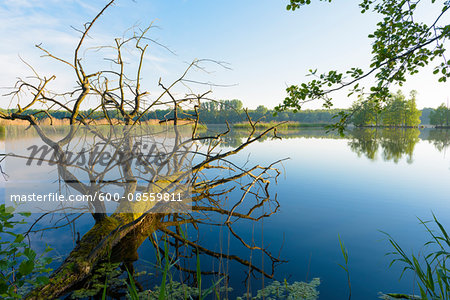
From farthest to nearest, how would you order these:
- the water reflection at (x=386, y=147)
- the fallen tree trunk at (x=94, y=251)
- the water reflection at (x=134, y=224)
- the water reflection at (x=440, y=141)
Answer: the water reflection at (x=440, y=141)
the water reflection at (x=386, y=147)
the water reflection at (x=134, y=224)
the fallen tree trunk at (x=94, y=251)

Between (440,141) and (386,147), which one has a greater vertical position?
(440,141)

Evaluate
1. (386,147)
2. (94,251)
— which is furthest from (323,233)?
(386,147)

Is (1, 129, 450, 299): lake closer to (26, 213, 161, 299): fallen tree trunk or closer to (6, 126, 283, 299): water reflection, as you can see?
(6, 126, 283, 299): water reflection

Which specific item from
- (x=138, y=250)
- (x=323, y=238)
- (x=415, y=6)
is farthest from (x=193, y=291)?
(x=415, y=6)

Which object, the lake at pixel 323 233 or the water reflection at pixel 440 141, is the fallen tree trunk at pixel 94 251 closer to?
the lake at pixel 323 233

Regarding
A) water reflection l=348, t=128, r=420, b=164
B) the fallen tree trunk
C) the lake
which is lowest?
the lake

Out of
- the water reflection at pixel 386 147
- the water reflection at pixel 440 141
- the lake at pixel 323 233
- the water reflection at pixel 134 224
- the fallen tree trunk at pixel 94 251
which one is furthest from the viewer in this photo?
the water reflection at pixel 440 141

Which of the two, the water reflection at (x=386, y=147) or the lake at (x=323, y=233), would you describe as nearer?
the lake at (x=323, y=233)

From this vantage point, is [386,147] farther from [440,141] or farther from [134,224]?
[134,224]

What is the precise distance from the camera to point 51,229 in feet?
11.2

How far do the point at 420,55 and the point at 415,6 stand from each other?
530 millimetres

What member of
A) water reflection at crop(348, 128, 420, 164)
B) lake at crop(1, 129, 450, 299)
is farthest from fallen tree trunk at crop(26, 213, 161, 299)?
water reflection at crop(348, 128, 420, 164)

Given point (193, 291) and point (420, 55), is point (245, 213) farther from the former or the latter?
point (420, 55)

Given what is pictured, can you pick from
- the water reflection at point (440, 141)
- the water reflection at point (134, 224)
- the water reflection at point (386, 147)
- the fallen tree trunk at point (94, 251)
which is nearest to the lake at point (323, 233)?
the water reflection at point (134, 224)
